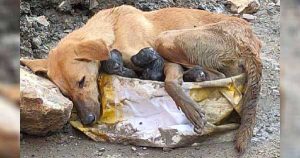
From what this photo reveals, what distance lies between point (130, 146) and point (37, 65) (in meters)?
0.67

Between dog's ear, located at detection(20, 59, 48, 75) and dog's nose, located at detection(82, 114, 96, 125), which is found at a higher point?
dog's ear, located at detection(20, 59, 48, 75)

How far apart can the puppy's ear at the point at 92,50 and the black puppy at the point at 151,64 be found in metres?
0.20

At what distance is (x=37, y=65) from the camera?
2.88 meters

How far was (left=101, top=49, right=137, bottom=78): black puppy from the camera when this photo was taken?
2787 mm

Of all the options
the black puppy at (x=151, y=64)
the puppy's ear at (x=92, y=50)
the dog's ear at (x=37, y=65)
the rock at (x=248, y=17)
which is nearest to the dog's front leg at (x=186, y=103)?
the black puppy at (x=151, y=64)

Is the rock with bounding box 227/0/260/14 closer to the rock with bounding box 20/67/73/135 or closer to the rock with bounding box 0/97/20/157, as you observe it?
the rock with bounding box 20/67/73/135

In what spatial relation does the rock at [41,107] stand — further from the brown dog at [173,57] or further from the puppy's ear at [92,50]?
the puppy's ear at [92,50]

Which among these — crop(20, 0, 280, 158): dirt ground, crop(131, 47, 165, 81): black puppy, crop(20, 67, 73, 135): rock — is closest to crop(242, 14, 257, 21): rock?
crop(20, 0, 280, 158): dirt ground

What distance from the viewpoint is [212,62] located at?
2.79m

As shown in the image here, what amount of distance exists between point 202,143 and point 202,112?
0.15 meters

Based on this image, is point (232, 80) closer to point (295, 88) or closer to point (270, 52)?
point (270, 52)

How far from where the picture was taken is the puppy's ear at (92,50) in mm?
2721

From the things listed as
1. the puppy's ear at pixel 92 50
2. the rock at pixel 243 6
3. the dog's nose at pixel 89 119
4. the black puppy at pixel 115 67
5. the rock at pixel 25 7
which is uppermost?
the rock at pixel 243 6

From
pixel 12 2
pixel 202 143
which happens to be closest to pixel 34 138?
pixel 202 143
